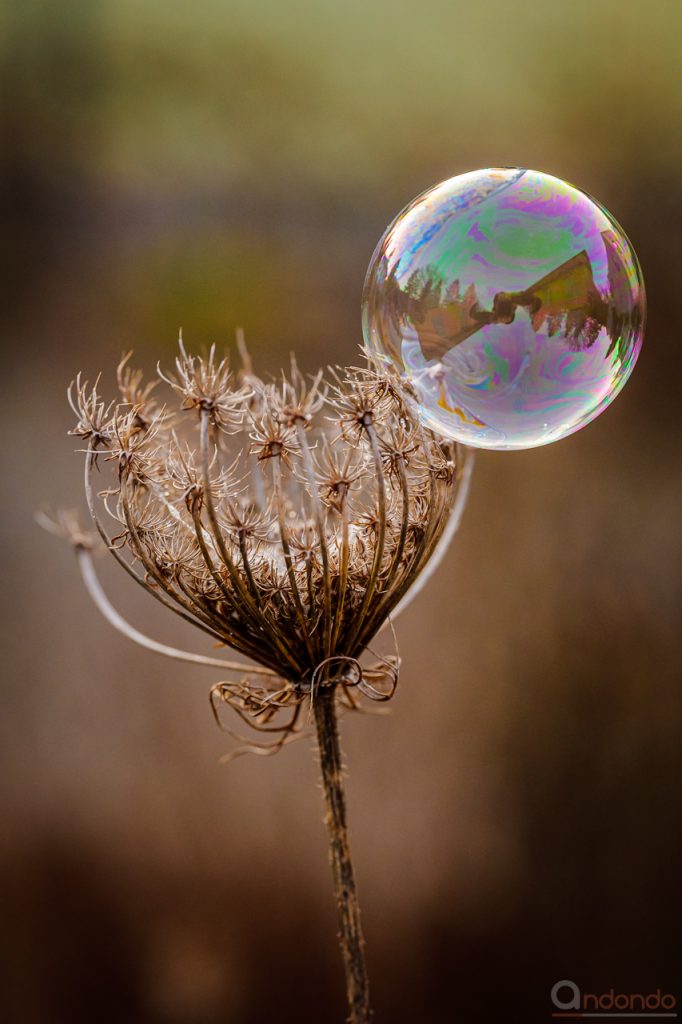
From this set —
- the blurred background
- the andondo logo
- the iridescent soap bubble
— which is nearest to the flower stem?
the iridescent soap bubble

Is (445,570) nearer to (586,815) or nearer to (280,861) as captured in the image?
(586,815)

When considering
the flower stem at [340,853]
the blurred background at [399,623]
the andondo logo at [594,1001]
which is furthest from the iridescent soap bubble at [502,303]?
the andondo logo at [594,1001]

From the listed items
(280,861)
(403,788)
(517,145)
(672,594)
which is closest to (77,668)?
(280,861)

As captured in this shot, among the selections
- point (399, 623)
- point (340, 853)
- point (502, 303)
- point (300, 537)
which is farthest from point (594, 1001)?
point (502, 303)

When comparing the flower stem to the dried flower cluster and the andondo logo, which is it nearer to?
the dried flower cluster

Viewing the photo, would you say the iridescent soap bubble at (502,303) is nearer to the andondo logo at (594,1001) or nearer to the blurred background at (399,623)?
the blurred background at (399,623)
